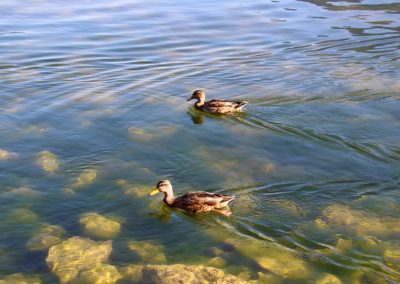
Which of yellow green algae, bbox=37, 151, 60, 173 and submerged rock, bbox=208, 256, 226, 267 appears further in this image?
yellow green algae, bbox=37, 151, 60, 173

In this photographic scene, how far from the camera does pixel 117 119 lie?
47.6ft

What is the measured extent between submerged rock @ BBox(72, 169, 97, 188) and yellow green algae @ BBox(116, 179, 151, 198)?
1.76ft

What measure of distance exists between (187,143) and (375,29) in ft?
40.5

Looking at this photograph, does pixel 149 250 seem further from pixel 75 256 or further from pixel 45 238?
pixel 45 238

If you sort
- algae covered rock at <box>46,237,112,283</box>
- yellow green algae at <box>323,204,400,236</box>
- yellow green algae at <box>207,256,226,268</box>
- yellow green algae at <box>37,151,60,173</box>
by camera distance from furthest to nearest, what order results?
yellow green algae at <box>37,151,60,173</box> < yellow green algae at <box>323,204,400,236</box> < yellow green algae at <box>207,256,226,268</box> < algae covered rock at <box>46,237,112,283</box>

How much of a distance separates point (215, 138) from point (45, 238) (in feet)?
17.0

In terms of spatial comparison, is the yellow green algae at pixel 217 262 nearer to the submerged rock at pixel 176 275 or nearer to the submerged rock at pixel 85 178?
the submerged rock at pixel 176 275

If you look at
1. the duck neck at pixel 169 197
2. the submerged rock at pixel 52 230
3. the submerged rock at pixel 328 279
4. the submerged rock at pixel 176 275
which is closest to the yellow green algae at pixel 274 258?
the submerged rock at pixel 328 279

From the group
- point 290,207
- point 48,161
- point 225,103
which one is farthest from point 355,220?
point 48,161

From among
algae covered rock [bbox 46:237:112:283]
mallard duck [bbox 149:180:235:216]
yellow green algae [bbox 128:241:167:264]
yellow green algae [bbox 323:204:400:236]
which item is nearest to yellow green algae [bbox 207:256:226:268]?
yellow green algae [bbox 128:241:167:264]

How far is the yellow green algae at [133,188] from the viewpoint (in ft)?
36.2

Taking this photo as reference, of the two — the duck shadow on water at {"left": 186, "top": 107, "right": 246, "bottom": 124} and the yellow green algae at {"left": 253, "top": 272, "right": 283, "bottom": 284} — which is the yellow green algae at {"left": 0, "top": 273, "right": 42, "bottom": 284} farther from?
the duck shadow on water at {"left": 186, "top": 107, "right": 246, "bottom": 124}

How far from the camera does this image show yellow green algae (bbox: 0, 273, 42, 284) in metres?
8.55

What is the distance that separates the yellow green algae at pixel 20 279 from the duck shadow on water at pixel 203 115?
22.6 ft
